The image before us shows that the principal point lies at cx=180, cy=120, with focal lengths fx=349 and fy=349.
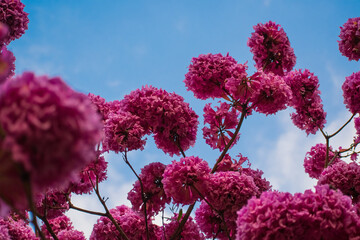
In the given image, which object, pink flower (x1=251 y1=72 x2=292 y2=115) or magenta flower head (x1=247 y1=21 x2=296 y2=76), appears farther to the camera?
magenta flower head (x1=247 y1=21 x2=296 y2=76)

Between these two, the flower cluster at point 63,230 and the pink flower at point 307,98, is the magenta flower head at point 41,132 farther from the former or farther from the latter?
the pink flower at point 307,98

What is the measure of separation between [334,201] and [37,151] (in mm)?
1806

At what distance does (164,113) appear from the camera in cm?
330

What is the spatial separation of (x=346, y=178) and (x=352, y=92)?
124cm

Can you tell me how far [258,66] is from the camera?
→ 4105 millimetres

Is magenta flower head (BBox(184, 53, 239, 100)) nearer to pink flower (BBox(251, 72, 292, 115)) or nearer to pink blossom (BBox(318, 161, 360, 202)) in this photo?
pink flower (BBox(251, 72, 292, 115))

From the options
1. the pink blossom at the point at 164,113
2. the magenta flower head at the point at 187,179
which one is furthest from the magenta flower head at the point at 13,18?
the magenta flower head at the point at 187,179

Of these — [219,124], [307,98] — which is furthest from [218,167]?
[307,98]

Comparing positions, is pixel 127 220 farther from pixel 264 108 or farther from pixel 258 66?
pixel 258 66

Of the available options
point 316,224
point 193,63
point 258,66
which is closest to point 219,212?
point 316,224

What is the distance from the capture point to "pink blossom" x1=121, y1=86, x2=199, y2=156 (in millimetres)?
3311

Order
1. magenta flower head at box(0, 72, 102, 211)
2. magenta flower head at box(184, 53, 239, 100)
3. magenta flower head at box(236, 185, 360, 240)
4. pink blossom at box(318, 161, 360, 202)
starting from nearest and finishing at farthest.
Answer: magenta flower head at box(0, 72, 102, 211) < magenta flower head at box(236, 185, 360, 240) < pink blossom at box(318, 161, 360, 202) < magenta flower head at box(184, 53, 239, 100)

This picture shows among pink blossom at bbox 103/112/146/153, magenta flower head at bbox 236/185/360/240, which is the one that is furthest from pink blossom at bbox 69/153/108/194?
magenta flower head at bbox 236/185/360/240

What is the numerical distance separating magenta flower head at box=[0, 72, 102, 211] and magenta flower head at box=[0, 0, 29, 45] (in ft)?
9.05
